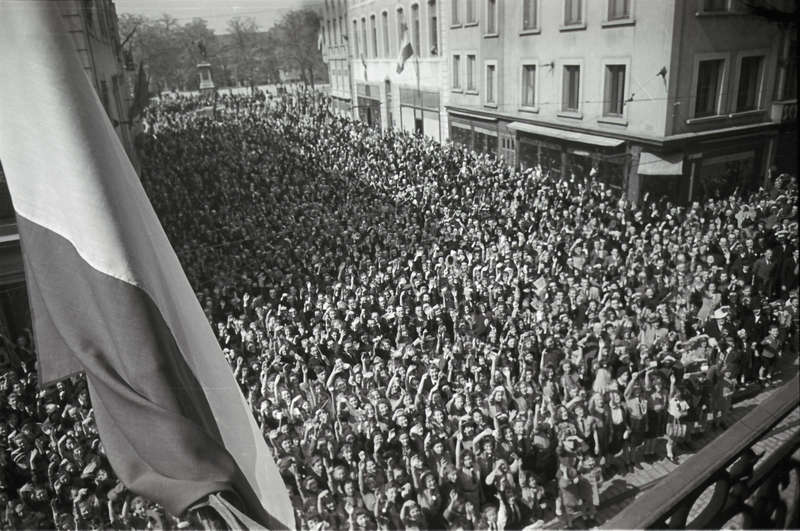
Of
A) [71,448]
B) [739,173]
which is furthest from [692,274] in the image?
[71,448]

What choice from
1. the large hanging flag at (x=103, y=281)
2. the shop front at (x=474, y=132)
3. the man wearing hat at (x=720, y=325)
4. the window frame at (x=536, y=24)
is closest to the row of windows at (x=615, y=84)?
the shop front at (x=474, y=132)

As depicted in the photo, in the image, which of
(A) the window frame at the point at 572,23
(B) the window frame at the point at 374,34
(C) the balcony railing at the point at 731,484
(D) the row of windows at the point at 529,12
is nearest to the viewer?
(C) the balcony railing at the point at 731,484

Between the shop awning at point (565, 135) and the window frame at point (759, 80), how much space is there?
3.22 ft

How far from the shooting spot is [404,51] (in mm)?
3861

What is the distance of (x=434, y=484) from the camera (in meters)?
4.36

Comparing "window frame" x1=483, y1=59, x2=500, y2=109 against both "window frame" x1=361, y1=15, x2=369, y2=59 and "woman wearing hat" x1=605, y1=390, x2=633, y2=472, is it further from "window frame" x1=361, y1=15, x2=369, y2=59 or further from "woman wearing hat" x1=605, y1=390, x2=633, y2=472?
"woman wearing hat" x1=605, y1=390, x2=633, y2=472

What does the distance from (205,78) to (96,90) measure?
0.84 meters

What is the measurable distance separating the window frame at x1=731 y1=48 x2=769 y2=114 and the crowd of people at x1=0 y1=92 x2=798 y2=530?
0.81m

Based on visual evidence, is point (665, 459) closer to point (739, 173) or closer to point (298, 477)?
point (739, 173)

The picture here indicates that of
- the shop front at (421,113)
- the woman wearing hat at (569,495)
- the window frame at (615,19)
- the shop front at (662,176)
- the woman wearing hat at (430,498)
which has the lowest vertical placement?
the woman wearing hat at (569,495)

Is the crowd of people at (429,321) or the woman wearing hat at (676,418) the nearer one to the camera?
Answer: the crowd of people at (429,321)

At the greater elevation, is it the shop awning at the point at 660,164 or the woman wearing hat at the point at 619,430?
A: the shop awning at the point at 660,164

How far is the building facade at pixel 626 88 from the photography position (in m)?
4.01

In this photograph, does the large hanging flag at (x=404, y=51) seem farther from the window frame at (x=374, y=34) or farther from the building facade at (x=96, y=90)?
the building facade at (x=96, y=90)
